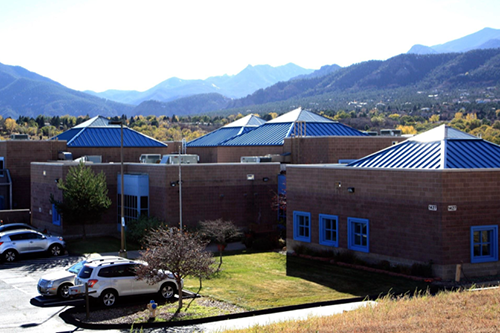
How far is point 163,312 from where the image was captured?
2127 cm

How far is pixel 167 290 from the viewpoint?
76.3ft

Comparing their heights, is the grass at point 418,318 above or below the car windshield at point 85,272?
below

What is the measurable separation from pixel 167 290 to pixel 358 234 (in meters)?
10.1

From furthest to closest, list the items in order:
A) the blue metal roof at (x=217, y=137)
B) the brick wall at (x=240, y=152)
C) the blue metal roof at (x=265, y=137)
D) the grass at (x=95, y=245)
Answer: the blue metal roof at (x=217, y=137) < the blue metal roof at (x=265, y=137) < the brick wall at (x=240, y=152) < the grass at (x=95, y=245)

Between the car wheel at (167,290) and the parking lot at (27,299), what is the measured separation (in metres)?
3.49

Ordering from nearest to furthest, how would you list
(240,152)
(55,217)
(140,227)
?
(140,227), (55,217), (240,152)

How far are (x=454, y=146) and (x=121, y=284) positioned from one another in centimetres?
1649

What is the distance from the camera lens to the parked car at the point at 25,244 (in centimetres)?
3291

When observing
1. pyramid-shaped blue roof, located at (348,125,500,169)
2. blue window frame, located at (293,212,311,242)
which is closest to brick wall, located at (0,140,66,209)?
blue window frame, located at (293,212,311,242)

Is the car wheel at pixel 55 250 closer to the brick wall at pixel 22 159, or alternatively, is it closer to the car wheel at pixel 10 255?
the car wheel at pixel 10 255

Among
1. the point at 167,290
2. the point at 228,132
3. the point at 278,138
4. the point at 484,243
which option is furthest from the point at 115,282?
the point at 228,132

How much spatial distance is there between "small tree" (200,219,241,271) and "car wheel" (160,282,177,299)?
264 inches

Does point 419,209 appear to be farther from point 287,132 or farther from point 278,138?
A: point 287,132

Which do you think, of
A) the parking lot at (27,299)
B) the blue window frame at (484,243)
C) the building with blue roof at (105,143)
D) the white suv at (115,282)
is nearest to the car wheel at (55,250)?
the parking lot at (27,299)
